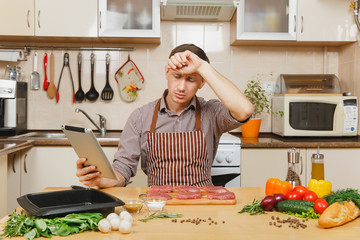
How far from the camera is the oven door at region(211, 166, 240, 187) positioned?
9.04 feet

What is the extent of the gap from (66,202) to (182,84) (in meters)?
0.77

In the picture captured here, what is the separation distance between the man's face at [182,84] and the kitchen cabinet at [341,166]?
1276 millimetres

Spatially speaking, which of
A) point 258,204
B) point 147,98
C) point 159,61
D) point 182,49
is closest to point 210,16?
point 159,61

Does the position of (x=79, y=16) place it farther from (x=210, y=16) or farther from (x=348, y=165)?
(x=348, y=165)

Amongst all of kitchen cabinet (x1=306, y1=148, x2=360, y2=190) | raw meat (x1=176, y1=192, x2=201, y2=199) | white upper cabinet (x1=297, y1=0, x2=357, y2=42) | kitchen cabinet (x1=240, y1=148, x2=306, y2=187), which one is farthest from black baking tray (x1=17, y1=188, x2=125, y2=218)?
white upper cabinet (x1=297, y1=0, x2=357, y2=42)

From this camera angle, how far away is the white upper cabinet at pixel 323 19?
311 cm

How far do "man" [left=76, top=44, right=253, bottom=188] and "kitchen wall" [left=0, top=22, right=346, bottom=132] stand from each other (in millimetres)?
1356

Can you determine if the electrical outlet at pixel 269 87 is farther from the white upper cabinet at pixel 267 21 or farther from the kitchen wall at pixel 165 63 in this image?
the white upper cabinet at pixel 267 21

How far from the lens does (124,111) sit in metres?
3.46

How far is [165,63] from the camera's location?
3.46 meters

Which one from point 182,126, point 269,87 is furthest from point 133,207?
point 269,87

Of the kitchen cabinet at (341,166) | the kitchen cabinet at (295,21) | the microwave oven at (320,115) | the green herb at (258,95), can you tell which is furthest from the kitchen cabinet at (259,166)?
the kitchen cabinet at (295,21)

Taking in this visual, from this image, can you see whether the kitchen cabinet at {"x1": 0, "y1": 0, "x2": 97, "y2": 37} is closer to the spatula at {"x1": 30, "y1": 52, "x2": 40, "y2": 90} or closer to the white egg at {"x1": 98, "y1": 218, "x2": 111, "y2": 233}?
the spatula at {"x1": 30, "y1": 52, "x2": 40, "y2": 90}

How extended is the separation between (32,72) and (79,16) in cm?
71
